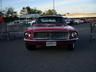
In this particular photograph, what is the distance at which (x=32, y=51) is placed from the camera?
22.8 ft

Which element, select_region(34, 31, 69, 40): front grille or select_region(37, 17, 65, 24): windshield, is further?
select_region(37, 17, 65, 24): windshield

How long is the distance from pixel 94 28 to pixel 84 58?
5924 millimetres

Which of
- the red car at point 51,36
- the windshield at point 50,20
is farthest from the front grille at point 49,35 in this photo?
the windshield at point 50,20

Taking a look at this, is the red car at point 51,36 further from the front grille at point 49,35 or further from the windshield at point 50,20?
the windshield at point 50,20

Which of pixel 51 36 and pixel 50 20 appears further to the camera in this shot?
pixel 50 20

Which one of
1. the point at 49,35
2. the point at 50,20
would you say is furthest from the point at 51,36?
the point at 50,20

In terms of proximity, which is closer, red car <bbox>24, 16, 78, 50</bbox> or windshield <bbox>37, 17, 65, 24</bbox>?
red car <bbox>24, 16, 78, 50</bbox>

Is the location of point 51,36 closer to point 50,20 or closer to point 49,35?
point 49,35

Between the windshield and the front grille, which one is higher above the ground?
the windshield

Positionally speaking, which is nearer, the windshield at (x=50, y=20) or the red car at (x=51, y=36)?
the red car at (x=51, y=36)

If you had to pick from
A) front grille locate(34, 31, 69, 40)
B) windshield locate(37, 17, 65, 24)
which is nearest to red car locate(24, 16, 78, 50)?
front grille locate(34, 31, 69, 40)

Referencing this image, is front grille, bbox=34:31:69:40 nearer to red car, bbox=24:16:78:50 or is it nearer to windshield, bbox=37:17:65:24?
red car, bbox=24:16:78:50

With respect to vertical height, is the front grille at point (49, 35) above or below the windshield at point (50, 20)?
below

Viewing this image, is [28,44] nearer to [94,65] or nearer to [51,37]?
[51,37]
